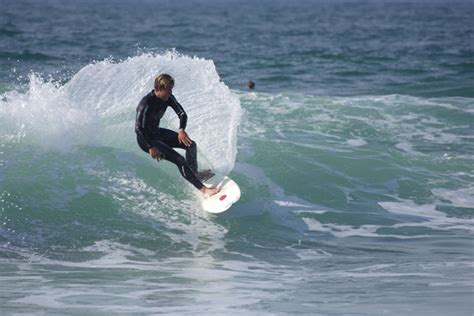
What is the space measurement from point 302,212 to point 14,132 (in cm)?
428

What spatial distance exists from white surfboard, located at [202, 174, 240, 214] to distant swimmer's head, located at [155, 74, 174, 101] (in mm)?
1349

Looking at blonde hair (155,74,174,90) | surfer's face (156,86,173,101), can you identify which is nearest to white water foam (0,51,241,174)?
surfer's face (156,86,173,101)

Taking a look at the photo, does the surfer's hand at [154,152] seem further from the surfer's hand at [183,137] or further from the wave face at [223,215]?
the wave face at [223,215]

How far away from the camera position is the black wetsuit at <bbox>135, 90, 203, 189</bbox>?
1062cm

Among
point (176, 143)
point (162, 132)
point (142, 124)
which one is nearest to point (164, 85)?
point (142, 124)

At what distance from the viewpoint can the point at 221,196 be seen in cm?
1121

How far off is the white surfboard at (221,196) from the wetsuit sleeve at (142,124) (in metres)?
1.04

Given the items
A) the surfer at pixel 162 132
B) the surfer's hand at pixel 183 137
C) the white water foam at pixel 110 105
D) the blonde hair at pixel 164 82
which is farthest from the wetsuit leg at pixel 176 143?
the white water foam at pixel 110 105

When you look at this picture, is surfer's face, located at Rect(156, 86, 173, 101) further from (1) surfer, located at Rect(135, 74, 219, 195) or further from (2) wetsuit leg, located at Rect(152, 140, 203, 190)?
(2) wetsuit leg, located at Rect(152, 140, 203, 190)

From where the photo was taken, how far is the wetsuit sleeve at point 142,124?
10594mm

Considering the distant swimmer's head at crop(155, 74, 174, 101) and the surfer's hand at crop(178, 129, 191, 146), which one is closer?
the distant swimmer's head at crop(155, 74, 174, 101)

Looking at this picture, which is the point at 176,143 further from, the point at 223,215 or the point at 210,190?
the point at 223,215

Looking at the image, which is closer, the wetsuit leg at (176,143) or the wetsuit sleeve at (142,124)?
the wetsuit sleeve at (142,124)

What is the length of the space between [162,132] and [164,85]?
719 millimetres
